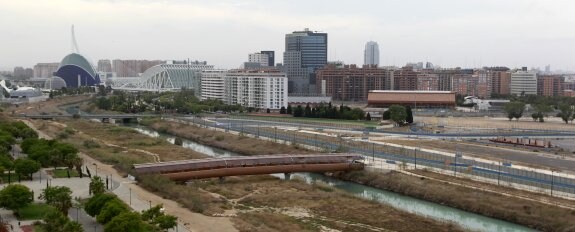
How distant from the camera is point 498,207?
51.5ft

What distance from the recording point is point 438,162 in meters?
21.7

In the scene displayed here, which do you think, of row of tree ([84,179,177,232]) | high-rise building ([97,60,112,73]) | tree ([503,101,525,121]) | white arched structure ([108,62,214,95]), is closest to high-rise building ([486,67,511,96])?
tree ([503,101,525,121])

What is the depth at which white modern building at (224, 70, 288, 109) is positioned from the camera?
2028 inches

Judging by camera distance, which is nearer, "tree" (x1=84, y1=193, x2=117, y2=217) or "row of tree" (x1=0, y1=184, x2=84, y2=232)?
"tree" (x1=84, y1=193, x2=117, y2=217)

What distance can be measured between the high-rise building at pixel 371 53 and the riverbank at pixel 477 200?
117082 mm

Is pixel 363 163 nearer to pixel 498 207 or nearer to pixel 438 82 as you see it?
pixel 498 207

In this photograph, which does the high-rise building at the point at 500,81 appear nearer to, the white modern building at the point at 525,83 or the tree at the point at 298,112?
the white modern building at the point at 525,83

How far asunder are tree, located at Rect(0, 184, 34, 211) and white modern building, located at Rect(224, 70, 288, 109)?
125 ft

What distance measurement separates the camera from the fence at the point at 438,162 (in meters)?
17.9

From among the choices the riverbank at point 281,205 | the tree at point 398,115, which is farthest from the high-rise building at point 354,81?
the riverbank at point 281,205

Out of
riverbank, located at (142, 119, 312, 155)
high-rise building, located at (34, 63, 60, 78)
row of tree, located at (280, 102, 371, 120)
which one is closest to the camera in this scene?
riverbank, located at (142, 119, 312, 155)

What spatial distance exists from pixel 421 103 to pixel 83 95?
123 ft

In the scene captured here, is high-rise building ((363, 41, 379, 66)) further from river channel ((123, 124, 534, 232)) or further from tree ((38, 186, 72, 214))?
tree ((38, 186, 72, 214))

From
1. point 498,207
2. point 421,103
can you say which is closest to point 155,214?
point 498,207
